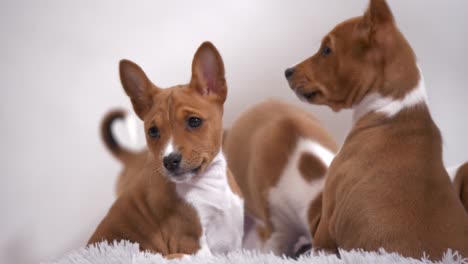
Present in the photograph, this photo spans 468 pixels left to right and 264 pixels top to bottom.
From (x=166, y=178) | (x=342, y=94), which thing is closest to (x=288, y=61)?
(x=342, y=94)

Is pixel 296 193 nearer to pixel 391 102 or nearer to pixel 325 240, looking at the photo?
pixel 325 240

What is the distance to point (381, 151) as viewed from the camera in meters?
1.72

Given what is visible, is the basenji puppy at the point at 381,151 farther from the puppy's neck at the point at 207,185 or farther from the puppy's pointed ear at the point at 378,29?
the puppy's neck at the point at 207,185

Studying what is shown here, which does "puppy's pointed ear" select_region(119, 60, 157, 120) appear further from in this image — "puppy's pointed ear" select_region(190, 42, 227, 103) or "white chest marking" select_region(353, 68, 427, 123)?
"white chest marking" select_region(353, 68, 427, 123)

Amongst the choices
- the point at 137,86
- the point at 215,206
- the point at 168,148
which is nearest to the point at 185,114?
the point at 168,148

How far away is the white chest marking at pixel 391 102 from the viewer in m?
1.78

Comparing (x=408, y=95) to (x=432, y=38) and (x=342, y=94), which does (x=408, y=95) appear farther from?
(x=432, y=38)

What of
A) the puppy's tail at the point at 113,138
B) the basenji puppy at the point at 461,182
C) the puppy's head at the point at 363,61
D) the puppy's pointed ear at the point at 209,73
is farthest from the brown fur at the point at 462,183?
the puppy's tail at the point at 113,138

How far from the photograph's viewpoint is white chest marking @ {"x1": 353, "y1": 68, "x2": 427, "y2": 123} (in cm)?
178

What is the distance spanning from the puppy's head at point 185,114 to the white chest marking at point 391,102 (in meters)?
0.52

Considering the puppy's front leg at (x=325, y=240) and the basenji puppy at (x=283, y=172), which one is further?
the basenji puppy at (x=283, y=172)

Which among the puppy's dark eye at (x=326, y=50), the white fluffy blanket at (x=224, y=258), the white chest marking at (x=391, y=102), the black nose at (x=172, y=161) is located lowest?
the white fluffy blanket at (x=224, y=258)

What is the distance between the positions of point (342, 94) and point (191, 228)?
0.71m

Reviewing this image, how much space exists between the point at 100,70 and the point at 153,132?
2.71ft
